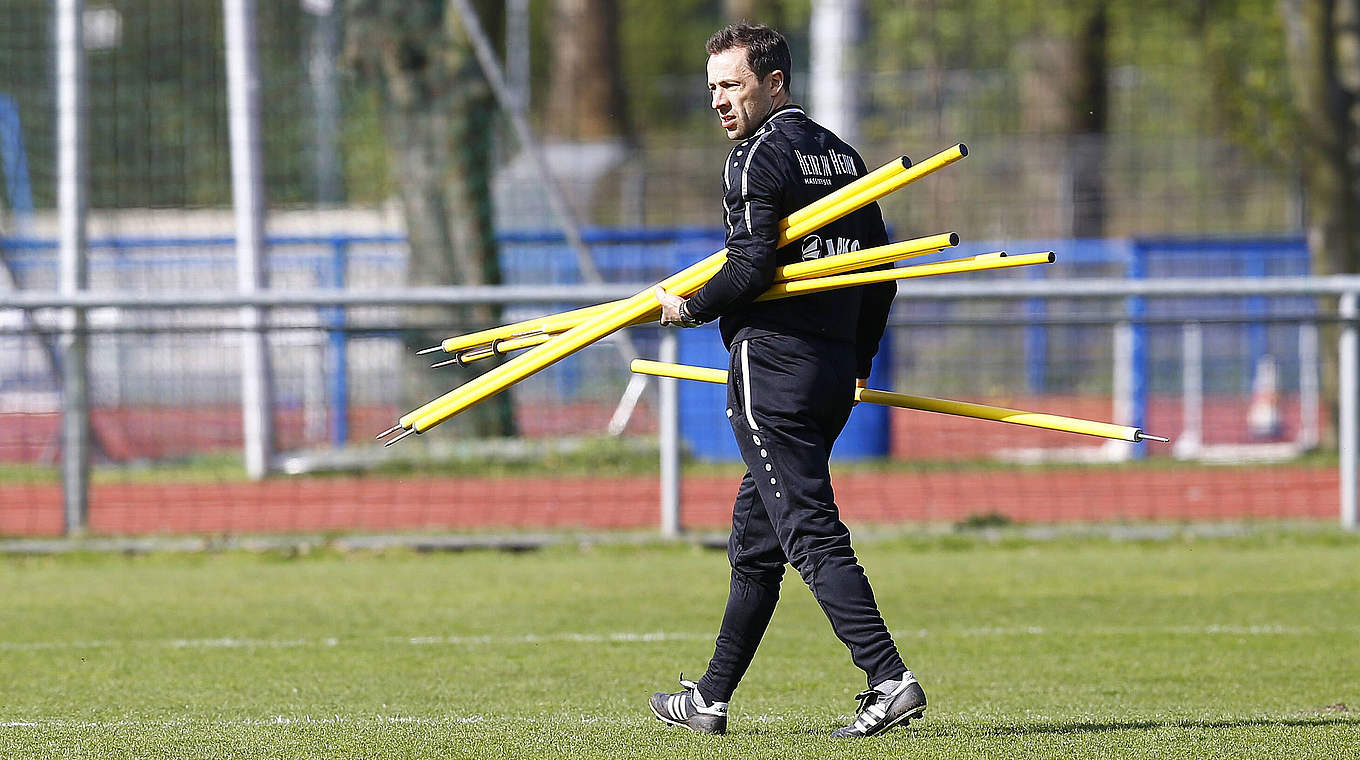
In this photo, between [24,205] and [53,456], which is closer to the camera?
[53,456]

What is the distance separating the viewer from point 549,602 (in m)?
8.82

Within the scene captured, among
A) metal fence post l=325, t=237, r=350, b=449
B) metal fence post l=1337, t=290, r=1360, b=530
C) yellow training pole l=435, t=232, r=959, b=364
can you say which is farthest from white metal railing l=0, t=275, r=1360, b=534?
yellow training pole l=435, t=232, r=959, b=364

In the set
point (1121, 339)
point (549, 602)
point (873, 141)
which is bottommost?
point (549, 602)

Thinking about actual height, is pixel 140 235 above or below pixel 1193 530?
above

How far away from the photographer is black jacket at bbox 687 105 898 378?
504 centimetres

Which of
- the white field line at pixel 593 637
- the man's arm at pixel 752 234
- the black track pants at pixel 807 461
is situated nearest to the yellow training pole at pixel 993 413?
the black track pants at pixel 807 461

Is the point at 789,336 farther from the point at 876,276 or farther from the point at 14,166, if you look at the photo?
the point at 14,166

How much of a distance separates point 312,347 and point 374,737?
7.34 metres

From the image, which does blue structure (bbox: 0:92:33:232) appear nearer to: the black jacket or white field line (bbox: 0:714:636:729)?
white field line (bbox: 0:714:636:729)

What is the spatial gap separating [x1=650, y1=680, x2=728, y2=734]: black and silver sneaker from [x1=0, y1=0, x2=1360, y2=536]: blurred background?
492 cm

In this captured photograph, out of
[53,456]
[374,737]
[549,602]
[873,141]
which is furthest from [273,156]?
[873,141]

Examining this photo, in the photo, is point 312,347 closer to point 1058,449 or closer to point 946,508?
point 946,508

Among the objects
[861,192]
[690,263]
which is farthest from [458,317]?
[861,192]

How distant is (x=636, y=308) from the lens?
5270mm
